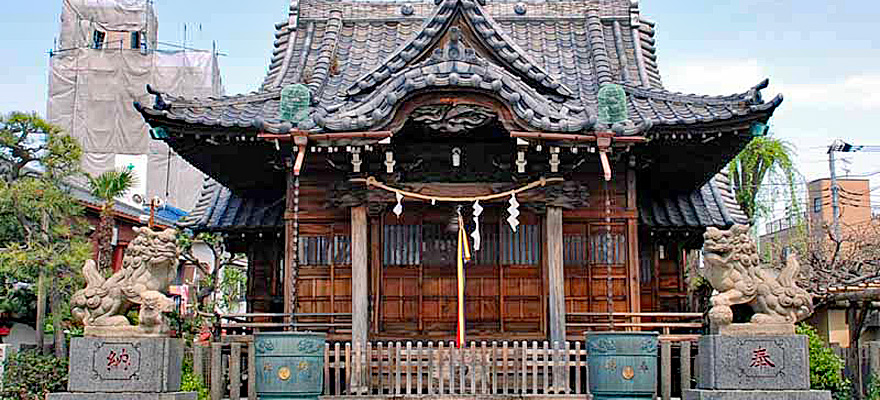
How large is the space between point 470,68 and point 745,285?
463cm

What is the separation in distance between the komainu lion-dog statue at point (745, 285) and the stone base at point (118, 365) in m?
Answer: 6.59

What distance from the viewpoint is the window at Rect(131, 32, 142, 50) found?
3950 cm

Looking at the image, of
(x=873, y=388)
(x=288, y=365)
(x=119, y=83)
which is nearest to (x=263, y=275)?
(x=288, y=365)

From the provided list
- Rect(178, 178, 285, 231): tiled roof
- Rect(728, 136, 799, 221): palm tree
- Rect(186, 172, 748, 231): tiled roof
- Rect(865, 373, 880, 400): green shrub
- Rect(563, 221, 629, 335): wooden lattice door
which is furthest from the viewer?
Rect(728, 136, 799, 221): palm tree

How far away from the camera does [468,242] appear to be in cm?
1395

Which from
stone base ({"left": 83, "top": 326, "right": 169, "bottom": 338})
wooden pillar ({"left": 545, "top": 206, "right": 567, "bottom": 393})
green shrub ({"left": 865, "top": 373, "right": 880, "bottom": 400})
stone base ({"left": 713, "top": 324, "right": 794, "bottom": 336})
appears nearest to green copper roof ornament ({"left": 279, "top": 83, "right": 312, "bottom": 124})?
stone base ({"left": 83, "top": 326, "right": 169, "bottom": 338})

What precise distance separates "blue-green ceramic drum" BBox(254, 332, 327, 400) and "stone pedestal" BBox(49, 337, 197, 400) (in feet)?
4.20

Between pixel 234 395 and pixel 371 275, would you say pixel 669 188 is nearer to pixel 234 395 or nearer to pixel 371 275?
pixel 371 275

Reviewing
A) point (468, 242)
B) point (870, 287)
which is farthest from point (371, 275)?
point (870, 287)

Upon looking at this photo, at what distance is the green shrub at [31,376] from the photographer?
17188 millimetres

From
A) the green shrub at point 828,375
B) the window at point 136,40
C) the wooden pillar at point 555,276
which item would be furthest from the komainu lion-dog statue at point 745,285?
the window at point 136,40

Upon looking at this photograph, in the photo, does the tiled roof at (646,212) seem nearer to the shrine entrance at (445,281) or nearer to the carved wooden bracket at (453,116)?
the shrine entrance at (445,281)

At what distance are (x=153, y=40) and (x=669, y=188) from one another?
102 feet

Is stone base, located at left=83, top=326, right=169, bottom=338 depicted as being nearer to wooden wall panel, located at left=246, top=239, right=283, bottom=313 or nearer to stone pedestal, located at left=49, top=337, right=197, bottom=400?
stone pedestal, located at left=49, top=337, right=197, bottom=400
